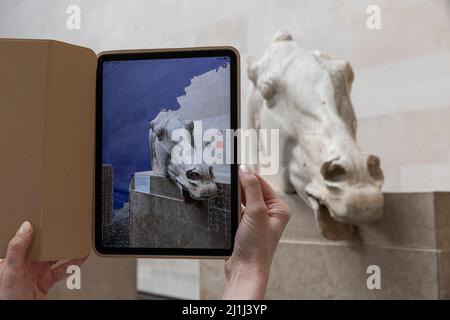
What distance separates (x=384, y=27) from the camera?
1.26m

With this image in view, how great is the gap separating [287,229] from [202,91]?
61 cm

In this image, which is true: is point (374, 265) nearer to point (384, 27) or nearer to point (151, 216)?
point (151, 216)

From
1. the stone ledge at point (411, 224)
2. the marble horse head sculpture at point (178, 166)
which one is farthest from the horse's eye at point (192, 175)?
the stone ledge at point (411, 224)

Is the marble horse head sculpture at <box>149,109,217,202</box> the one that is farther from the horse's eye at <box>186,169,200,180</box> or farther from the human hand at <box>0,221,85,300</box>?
the human hand at <box>0,221,85,300</box>

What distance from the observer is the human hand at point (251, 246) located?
1.39 feet

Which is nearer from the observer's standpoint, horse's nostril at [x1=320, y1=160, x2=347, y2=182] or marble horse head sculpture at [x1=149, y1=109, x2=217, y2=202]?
marble horse head sculpture at [x1=149, y1=109, x2=217, y2=202]

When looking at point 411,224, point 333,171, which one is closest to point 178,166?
point 333,171

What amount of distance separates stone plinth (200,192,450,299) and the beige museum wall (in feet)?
1.26

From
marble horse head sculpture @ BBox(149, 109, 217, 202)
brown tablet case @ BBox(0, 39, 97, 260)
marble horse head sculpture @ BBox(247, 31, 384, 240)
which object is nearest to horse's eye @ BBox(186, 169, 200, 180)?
marble horse head sculpture @ BBox(149, 109, 217, 202)

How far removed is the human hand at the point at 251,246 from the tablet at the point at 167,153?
0.01 m

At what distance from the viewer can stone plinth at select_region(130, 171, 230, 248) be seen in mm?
439

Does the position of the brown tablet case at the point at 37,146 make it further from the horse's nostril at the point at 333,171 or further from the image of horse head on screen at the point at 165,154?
the horse's nostril at the point at 333,171
